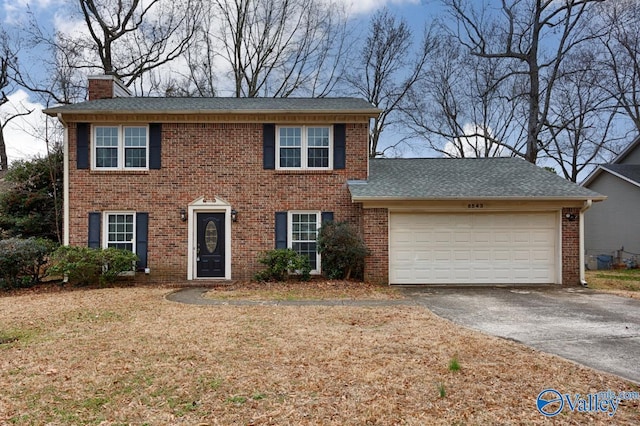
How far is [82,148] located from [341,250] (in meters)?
8.20

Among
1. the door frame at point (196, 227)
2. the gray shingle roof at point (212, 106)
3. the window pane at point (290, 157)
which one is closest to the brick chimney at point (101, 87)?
the gray shingle roof at point (212, 106)

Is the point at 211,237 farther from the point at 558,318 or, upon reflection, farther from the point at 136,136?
the point at 558,318

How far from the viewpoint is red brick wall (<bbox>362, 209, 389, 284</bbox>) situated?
12.1 metres

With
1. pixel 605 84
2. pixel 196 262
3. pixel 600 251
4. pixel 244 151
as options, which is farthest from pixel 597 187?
pixel 196 262

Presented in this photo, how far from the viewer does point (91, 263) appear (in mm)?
11711

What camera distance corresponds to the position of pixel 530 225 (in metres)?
12.3

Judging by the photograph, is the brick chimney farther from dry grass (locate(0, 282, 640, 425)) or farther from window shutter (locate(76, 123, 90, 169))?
dry grass (locate(0, 282, 640, 425))

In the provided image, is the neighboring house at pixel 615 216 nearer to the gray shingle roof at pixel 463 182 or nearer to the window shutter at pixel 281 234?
the gray shingle roof at pixel 463 182

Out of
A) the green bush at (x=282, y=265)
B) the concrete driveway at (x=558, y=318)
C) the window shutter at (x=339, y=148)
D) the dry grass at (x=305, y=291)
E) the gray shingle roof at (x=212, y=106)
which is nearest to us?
the concrete driveway at (x=558, y=318)

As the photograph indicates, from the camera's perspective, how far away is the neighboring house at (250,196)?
12344 millimetres

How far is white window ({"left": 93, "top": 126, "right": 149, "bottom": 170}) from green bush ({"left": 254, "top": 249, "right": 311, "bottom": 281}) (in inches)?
184

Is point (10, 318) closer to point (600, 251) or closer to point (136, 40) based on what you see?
point (136, 40)

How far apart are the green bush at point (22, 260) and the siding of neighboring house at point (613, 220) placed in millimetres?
22998

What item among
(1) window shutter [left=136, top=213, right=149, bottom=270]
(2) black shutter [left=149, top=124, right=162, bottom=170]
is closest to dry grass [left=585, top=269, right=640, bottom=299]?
(1) window shutter [left=136, top=213, right=149, bottom=270]
